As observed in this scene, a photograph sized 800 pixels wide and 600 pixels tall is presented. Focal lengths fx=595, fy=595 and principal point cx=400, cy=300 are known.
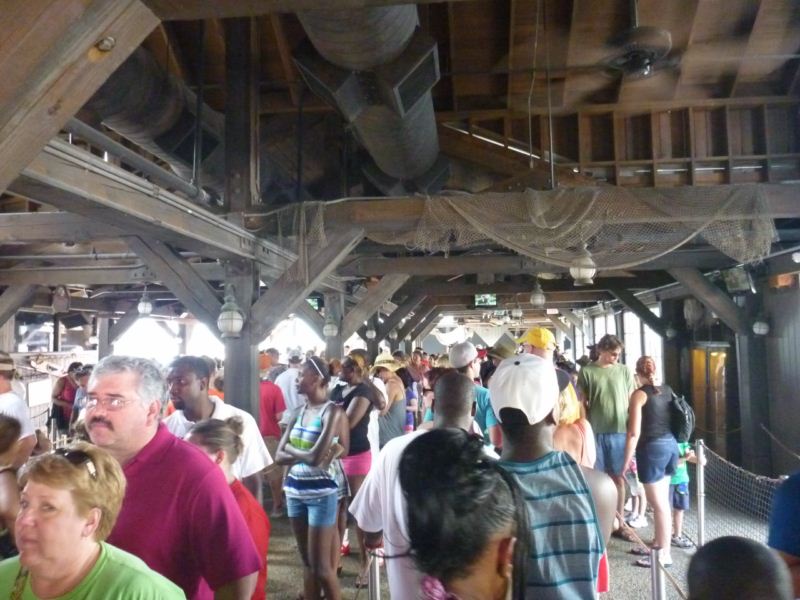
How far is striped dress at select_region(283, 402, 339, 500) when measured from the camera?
3.65m

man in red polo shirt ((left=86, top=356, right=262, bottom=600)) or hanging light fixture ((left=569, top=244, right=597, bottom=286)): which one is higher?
hanging light fixture ((left=569, top=244, right=597, bottom=286))

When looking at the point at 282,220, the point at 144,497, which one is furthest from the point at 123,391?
the point at 282,220

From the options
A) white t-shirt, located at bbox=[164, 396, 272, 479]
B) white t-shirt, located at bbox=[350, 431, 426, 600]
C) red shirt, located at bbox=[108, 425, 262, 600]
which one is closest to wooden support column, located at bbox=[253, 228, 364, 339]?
white t-shirt, located at bbox=[164, 396, 272, 479]

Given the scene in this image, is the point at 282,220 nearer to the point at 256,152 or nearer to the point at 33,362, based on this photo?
the point at 256,152

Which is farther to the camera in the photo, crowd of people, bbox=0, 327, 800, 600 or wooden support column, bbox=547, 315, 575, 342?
wooden support column, bbox=547, 315, 575, 342

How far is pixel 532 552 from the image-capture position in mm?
1648

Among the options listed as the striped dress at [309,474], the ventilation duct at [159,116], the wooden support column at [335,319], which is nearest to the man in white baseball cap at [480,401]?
the striped dress at [309,474]

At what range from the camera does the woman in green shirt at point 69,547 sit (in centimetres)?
154

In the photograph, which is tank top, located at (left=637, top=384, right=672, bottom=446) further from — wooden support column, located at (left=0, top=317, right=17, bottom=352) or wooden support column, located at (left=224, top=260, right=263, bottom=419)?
wooden support column, located at (left=0, top=317, right=17, bottom=352)

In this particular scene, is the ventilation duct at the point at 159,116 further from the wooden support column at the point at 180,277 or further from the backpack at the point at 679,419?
the backpack at the point at 679,419

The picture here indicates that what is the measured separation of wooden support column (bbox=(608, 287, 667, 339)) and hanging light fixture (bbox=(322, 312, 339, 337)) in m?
5.60

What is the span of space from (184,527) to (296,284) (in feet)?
9.87

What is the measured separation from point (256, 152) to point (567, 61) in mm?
3089

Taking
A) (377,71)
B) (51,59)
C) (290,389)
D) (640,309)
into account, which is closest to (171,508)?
(51,59)
